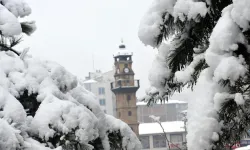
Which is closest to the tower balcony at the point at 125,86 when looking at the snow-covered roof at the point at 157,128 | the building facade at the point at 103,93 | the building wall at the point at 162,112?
the snow-covered roof at the point at 157,128

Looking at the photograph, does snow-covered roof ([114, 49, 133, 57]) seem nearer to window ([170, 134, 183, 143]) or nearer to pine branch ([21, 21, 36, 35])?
window ([170, 134, 183, 143])

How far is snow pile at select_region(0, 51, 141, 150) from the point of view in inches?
132

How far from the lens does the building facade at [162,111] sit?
75500 millimetres

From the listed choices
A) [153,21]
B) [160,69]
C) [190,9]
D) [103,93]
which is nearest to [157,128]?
[103,93]

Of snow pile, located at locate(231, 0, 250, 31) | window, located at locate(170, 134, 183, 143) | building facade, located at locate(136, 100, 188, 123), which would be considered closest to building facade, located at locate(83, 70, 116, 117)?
building facade, located at locate(136, 100, 188, 123)

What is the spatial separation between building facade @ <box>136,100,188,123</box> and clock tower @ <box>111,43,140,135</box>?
81.6ft

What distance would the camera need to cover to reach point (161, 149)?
55875 mm

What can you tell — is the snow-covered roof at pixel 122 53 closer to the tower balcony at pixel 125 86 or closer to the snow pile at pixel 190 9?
the tower balcony at pixel 125 86

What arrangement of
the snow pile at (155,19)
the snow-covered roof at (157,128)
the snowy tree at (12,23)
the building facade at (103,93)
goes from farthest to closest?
the building facade at (103,93) → the snow-covered roof at (157,128) → the snowy tree at (12,23) → the snow pile at (155,19)

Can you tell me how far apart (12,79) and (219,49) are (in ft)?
9.69

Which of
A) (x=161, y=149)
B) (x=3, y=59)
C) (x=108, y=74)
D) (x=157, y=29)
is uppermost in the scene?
(x=108, y=74)

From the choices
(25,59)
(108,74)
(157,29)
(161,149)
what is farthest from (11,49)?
(108,74)

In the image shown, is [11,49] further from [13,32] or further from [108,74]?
[108,74]

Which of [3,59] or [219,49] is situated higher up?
[3,59]
